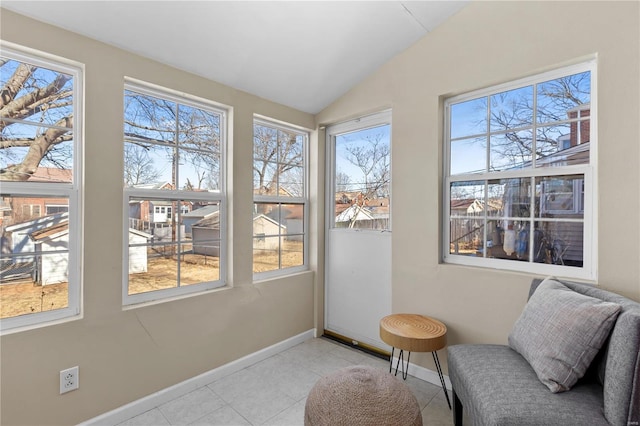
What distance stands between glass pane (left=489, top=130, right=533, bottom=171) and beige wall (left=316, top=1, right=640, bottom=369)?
37 centimetres

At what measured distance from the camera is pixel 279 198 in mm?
3027

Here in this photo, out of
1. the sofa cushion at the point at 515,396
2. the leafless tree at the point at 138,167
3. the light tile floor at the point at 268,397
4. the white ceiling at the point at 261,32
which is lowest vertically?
the light tile floor at the point at 268,397

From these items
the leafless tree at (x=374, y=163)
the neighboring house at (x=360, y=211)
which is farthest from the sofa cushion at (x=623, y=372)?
the leafless tree at (x=374, y=163)

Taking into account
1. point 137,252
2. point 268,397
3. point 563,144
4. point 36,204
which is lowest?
point 268,397

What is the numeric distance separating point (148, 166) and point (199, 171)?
0.37 m

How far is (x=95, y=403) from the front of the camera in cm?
186

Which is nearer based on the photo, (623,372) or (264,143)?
(623,372)

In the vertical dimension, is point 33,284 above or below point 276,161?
below

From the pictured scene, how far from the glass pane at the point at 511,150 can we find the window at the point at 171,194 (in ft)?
7.01

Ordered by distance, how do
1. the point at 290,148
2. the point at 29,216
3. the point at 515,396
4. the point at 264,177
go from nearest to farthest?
1. the point at 515,396
2. the point at 29,216
3. the point at 264,177
4. the point at 290,148

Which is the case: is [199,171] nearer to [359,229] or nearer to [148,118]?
[148,118]

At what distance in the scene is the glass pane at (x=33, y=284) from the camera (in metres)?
1.65

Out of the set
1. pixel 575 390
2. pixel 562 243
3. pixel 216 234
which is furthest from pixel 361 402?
pixel 216 234

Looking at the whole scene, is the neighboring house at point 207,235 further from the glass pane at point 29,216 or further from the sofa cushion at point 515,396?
the sofa cushion at point 515,396
